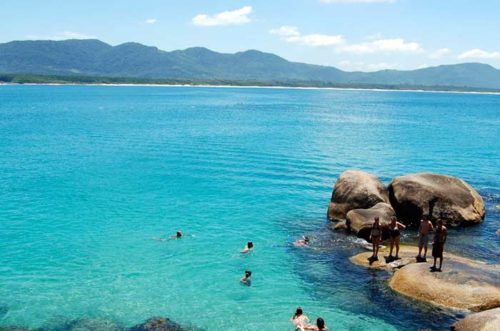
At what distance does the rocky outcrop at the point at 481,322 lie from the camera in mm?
16422

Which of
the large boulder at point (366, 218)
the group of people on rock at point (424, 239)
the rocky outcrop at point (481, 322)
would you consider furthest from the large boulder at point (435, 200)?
the rocky outcrop at point (481, 322)

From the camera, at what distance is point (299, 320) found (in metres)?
19.1

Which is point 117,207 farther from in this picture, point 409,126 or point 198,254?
point 409,126

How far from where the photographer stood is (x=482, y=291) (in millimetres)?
19766

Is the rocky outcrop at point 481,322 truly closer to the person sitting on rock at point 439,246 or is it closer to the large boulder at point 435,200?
the person sitting on rock at point 439,246

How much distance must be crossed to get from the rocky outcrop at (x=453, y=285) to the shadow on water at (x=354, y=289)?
460 mm

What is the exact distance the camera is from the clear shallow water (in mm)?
20562

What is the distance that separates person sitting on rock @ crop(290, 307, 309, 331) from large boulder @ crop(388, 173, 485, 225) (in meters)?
15.0

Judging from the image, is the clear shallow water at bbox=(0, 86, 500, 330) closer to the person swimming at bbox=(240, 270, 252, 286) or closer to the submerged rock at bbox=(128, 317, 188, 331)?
the person swimming at bbox=(240, 270, 252, 286)

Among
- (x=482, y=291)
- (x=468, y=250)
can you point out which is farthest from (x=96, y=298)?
(x=468, y=250)

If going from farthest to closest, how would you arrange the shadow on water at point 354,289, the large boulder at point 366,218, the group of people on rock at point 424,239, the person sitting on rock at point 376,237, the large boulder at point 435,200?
the large boulder at point 435,200 < the large boulder at point 366,218 < the person sitting on rock at point 376,237 < the group of people on rock at point 424,239 < the shadow on water at point 354,289

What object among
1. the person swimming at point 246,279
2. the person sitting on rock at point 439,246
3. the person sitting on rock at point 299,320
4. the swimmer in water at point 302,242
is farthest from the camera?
the swimmer in water at point 302,242

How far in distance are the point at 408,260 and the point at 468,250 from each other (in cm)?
523

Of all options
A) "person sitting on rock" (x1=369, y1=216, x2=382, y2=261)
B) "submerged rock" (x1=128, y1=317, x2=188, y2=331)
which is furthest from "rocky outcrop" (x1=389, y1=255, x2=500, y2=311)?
"submerged rock" (x1=128, y1=317, x2=188, y2=331)
